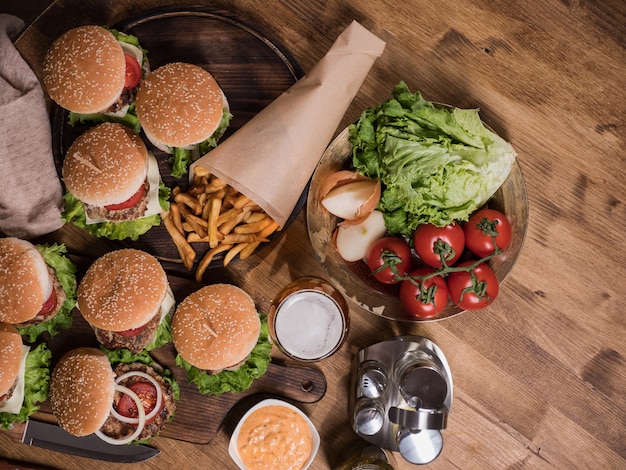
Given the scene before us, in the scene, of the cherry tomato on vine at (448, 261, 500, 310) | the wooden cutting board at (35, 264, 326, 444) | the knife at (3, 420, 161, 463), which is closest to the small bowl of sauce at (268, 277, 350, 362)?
the wooden cutting board at (35, 264, 326, 444)

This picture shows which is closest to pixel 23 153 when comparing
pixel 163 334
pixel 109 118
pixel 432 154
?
pixel 109 118

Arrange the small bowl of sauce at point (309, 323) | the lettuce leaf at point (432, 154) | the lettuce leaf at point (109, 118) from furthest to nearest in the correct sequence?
the lettuce leaf at point (109, 118), the small bowl of sauce at point (309, 323), the lettuce leaf at point (432, 154)

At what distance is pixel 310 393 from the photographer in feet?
6.95

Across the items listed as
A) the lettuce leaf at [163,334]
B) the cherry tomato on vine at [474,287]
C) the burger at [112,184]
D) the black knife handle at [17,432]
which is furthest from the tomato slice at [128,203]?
the cherry tomato on vine at [474,287]

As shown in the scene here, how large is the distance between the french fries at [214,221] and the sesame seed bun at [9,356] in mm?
672

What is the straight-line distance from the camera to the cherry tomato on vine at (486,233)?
1787 mm

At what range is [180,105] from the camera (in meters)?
1.89

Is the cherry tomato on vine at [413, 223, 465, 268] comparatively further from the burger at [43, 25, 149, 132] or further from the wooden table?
the burger at [43, 25, 149, 132]

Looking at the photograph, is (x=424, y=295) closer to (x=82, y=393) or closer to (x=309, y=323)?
(x=309, y=323)

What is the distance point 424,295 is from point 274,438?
2.67ft

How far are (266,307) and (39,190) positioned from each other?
956mm

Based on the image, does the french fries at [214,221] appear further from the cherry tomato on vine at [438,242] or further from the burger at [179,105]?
the cherry tomato on vine at [438,242]

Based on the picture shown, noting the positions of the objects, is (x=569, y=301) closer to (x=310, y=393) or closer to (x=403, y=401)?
(x=403, y=401)

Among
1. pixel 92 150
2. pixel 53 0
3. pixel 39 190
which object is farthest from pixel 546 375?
pixel 53 0
